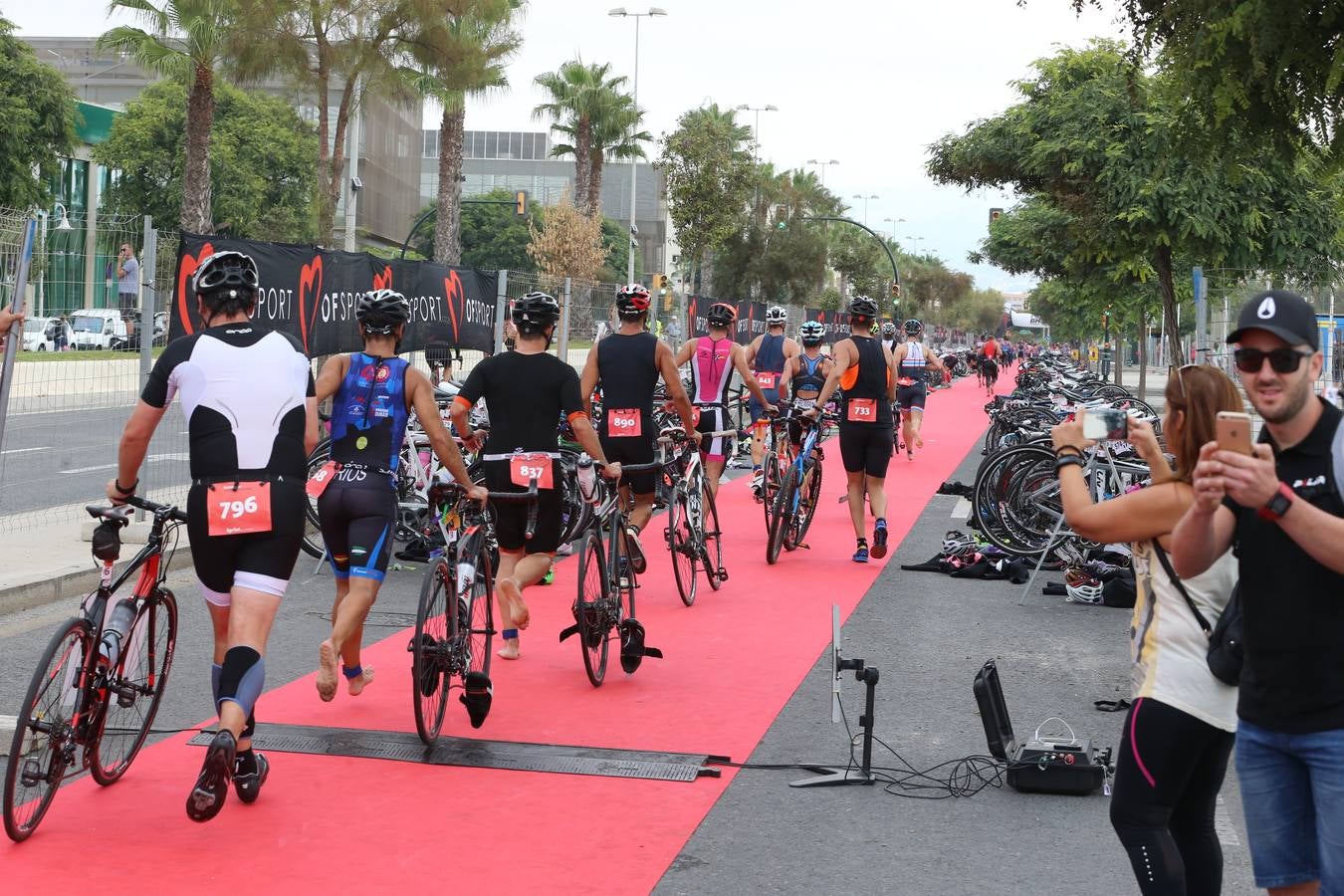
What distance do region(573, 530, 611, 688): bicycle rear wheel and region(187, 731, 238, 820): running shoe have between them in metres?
2.57

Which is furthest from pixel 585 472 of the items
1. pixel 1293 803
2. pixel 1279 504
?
pixel 1279 504

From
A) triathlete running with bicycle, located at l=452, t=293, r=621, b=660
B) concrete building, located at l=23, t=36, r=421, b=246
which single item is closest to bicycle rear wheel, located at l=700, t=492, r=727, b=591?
triathlete running with bicycle, located at l=452, t=293, r=621, b=660

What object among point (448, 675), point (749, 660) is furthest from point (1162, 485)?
point (749, 660)

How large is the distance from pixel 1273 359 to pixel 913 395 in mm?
19208

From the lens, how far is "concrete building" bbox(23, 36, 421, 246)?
91.5 metres

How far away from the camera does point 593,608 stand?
7676 millimetres

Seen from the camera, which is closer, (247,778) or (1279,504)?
(1279,504)

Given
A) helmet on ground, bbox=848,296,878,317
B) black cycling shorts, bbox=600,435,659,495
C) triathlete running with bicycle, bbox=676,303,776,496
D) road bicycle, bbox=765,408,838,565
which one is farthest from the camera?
triathlete running with bicycle, bbox=676,303,776,496

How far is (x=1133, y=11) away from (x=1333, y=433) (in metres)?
6.89

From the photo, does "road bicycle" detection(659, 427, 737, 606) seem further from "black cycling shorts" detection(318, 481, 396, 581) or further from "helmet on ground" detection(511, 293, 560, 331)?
"black cycling shorts" detection(318, 481, 396, 581)

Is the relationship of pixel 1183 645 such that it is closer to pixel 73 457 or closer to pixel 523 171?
pixel 73 457

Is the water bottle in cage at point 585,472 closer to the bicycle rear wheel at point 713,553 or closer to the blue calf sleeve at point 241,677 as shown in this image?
the bicycle rear wheel at point 713,553

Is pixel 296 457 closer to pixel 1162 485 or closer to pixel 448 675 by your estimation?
pixel 448 675

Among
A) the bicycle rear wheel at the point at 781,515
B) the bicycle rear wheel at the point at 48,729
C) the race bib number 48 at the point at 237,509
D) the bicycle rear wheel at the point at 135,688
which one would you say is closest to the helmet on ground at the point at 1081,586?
the bicycle rear wheel at the point at 781,515
